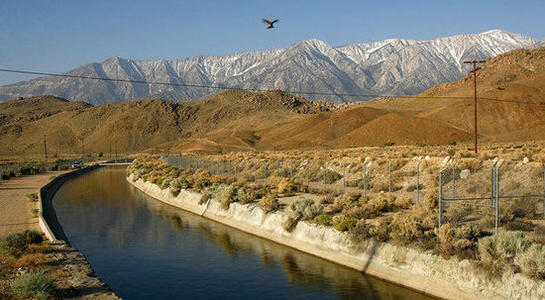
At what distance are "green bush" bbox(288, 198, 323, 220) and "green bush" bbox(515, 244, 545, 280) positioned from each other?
1081cm

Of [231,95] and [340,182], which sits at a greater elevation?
[231,95]

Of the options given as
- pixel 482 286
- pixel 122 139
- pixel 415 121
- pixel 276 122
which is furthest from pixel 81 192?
pixel 122 139

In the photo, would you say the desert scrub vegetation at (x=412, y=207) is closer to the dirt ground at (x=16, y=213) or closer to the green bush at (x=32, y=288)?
the dirt ground at (x=16, y=213)

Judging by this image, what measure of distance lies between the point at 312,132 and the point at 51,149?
3935 inches

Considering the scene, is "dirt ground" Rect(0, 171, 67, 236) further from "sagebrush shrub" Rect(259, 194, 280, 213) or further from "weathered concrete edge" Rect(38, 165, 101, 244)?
"sagebrush shrub" Rect(259, 194, 280, 213)

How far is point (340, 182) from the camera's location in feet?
127

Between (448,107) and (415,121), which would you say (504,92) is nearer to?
(448,107)

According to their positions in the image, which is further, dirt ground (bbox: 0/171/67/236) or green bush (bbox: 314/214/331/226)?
dirt ground (bbox: 0/171/67/236)

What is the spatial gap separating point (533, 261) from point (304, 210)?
1172 centimetres

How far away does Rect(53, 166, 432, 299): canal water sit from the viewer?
56.0ft

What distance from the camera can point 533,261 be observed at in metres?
13.4

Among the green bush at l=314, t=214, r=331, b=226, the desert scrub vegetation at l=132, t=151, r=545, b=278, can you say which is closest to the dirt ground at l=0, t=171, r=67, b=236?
the desert scrub vegetation at l=132, t=151, r=545, b=278

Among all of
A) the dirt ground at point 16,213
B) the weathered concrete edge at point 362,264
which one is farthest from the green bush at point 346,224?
the dirt ground at point 16,213

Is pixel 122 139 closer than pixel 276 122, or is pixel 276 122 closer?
pixel 276 122
